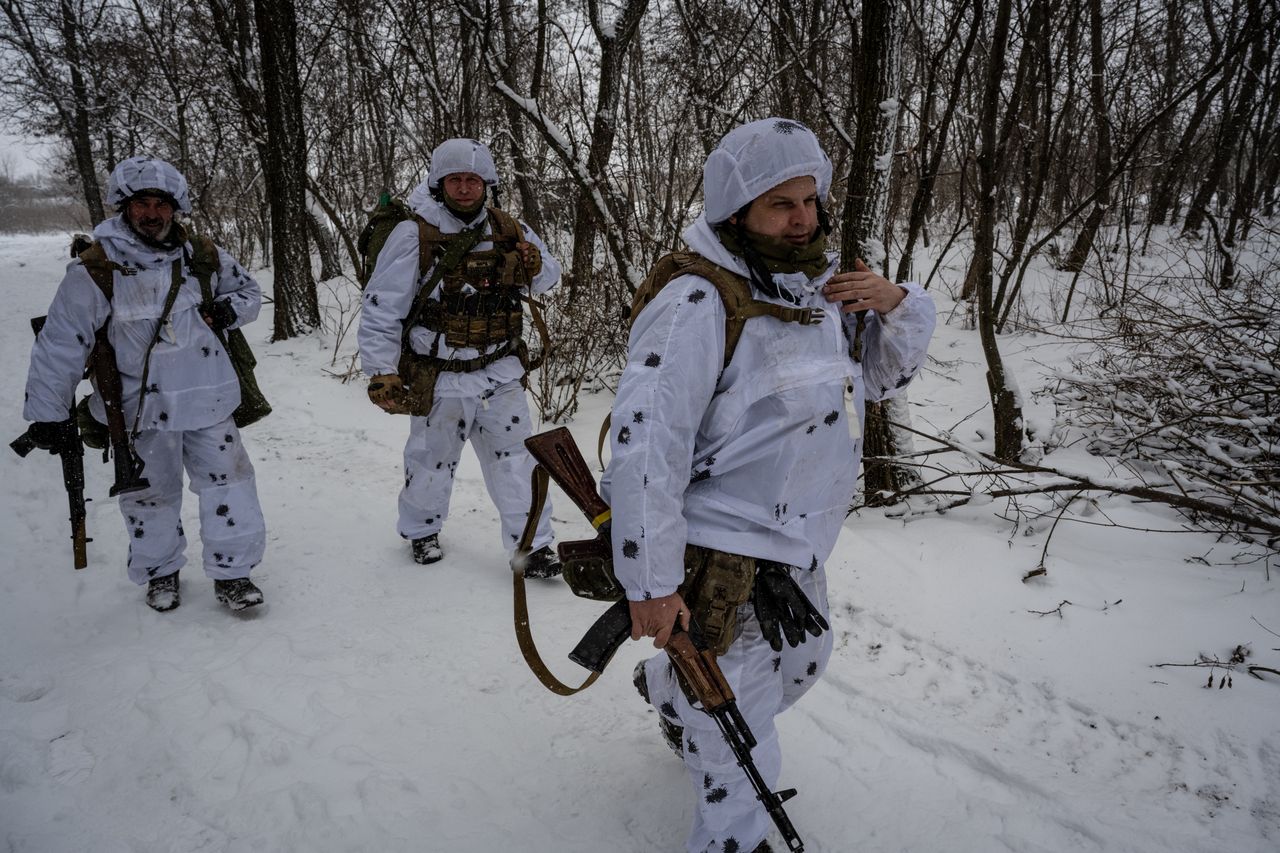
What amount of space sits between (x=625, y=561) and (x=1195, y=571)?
2.63 meters

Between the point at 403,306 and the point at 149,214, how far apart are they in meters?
1.02

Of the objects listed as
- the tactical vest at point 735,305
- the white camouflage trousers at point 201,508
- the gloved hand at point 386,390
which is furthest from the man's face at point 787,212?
the white camouflage trousers at point 201,508

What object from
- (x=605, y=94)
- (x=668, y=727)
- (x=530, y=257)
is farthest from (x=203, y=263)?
(x=605, y=94)

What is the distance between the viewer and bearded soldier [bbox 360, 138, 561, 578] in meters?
3.01

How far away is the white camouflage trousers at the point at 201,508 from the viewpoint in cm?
298

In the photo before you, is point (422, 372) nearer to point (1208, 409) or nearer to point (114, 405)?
point (114, 405)

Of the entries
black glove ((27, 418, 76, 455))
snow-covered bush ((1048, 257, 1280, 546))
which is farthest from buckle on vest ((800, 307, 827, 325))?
black glove ((27, 418, 76, 455))

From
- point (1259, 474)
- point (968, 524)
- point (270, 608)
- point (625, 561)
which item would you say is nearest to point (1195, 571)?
point (1259, 474)

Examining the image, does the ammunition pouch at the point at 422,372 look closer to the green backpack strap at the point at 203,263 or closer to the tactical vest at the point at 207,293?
the tactical vest at the point at 207,293

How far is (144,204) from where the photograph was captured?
271cm

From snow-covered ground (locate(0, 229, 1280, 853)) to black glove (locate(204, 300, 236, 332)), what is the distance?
1.26m

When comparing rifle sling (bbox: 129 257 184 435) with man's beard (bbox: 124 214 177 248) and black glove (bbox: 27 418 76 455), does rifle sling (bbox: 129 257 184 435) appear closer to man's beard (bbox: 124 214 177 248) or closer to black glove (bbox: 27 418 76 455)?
man's beard (bbox: 124 214 177 248)

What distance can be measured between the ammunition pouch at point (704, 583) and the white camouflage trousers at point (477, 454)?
1.70m

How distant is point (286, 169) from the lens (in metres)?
7.73
